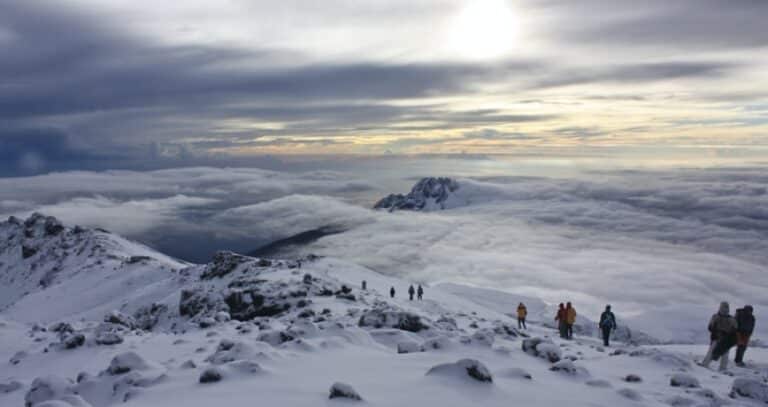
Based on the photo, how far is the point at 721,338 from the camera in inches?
574

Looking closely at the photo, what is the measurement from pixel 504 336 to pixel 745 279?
224 meters

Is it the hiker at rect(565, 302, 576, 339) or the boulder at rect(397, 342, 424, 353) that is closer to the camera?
the boulder at rect(397, 342, 424, 353)

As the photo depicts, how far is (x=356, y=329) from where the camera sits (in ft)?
49.4

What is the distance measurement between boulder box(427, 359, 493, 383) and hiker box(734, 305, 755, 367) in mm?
10180

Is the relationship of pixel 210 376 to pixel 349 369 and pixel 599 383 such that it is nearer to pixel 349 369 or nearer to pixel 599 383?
pixel 349 369

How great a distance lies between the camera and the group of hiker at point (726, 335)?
14.4 meters

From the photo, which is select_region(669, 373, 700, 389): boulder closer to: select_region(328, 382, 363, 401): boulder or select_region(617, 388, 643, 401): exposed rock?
select_region(617, 388, 643, 401): exposed rock

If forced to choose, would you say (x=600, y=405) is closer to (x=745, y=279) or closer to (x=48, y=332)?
(x=48, y=332)

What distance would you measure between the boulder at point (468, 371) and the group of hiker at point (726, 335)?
917cm

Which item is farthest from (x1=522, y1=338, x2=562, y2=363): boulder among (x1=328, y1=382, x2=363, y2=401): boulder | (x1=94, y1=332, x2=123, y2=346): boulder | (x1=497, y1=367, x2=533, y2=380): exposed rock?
(x1=94, y1=332, x2=123, y2=346): boulder

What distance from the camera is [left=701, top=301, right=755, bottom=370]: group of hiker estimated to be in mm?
14438

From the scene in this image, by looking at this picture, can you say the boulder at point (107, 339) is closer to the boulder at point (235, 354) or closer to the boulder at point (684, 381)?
the boulder at point (235, 354)

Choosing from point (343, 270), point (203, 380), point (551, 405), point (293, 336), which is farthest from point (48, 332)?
point (343, 270)

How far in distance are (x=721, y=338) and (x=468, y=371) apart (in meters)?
9.93
